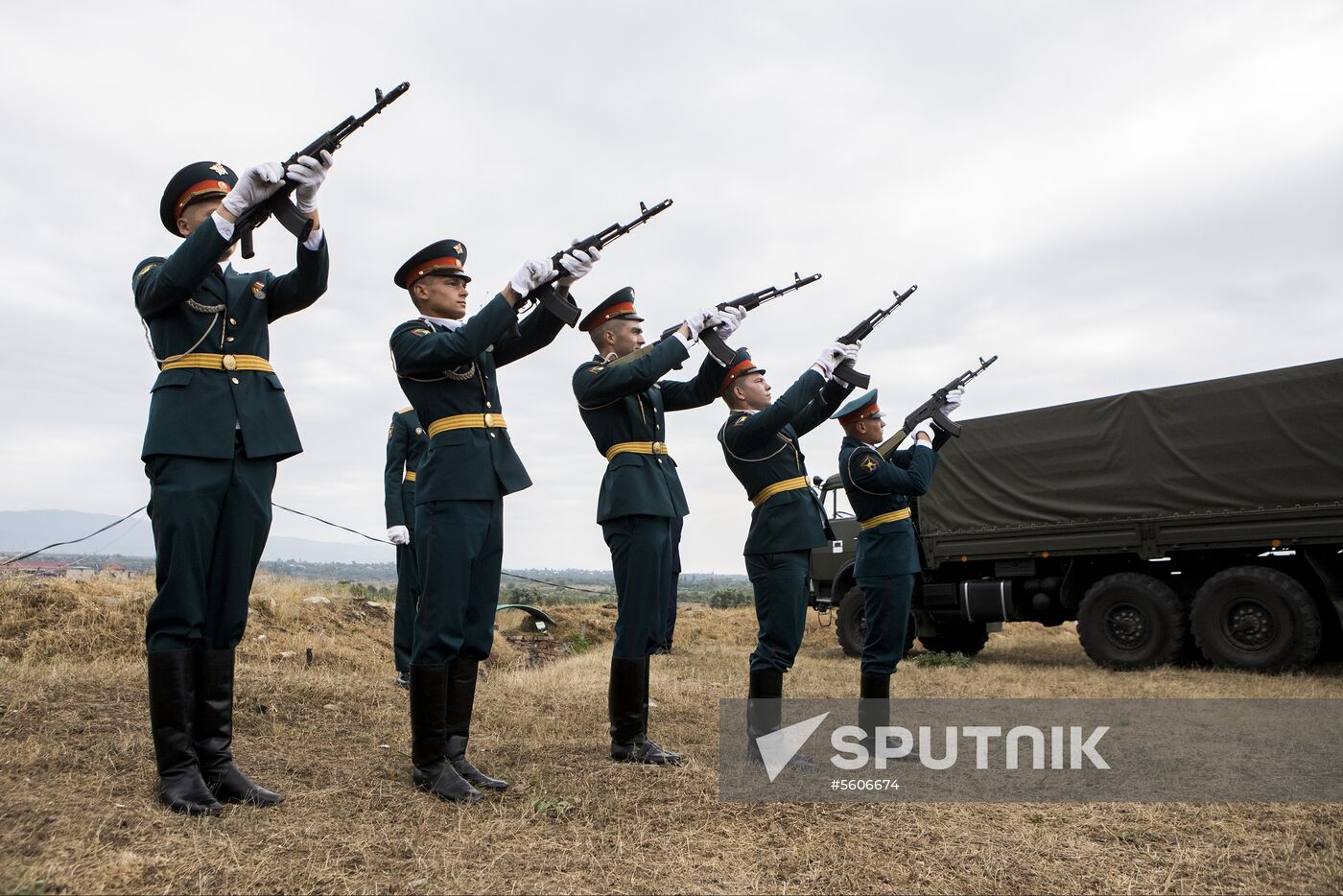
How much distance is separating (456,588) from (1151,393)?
8457 millimetres

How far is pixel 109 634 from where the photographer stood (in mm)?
7641

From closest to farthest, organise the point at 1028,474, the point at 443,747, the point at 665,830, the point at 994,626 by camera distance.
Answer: the point at 665,830 < the point at 443,747 < the point at 1028,474 < the point at 994,626

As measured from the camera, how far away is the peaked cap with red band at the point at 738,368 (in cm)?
519

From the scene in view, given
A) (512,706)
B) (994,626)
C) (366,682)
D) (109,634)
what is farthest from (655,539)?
(994,626)

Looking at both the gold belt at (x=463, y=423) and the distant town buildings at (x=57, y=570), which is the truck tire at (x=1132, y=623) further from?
the distant town buildings at (x=57, y=570)

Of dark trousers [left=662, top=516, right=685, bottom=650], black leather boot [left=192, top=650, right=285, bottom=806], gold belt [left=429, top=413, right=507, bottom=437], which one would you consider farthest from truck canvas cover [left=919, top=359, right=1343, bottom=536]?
black leather boot [left=192, top=650, right=285, bottom=806]

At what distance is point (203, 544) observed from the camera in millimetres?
3373

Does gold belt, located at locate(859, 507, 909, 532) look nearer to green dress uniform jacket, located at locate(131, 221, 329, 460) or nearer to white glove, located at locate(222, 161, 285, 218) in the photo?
green dress uniform jacket, located at locate(131, 221, 329, 460)

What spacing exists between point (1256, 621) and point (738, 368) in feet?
22.1

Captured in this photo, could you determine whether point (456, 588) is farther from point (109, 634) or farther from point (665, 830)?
point (109, 634)

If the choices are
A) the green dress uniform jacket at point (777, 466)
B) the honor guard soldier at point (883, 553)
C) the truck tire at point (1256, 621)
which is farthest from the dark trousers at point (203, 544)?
the truck tire at point (1256, 621)

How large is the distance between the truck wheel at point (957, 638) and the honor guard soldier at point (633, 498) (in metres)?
8.18

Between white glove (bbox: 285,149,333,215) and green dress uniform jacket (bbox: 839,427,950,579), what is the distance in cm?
322

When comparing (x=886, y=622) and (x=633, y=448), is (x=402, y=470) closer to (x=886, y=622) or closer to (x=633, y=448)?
(x=633, y=448)
